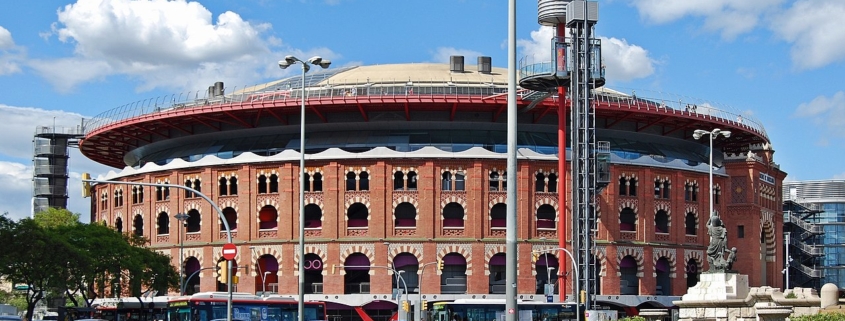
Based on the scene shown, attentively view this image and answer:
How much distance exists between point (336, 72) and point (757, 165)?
113 feet

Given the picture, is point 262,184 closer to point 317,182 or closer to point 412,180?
point 317,182

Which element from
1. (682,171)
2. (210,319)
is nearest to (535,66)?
(682,171)

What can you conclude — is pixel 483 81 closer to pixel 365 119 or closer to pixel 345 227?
pixel 365 119

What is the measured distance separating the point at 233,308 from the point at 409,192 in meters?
24.9

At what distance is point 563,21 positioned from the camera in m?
80.2

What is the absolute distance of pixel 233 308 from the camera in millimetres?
61094

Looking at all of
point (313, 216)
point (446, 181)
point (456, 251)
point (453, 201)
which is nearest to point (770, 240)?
point (456, 251)

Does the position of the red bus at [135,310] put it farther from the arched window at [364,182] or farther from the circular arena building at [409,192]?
the arched window at [364,182]

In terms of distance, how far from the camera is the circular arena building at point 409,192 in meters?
83.4

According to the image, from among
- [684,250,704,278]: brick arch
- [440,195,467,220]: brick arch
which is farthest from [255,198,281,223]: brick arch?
[684,250,704,278]: brick arch

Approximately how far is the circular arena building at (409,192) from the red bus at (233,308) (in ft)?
51.6

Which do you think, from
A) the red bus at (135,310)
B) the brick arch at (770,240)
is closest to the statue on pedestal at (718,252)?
the red bus at (135,310)

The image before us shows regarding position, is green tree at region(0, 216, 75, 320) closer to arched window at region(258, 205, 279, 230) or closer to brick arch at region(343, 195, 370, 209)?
arched window at region(258, 205, 279, 230)

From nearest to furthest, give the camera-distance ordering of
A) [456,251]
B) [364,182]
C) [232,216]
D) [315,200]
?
[456,251] → [364,182] → [315,200] → [232,216]
